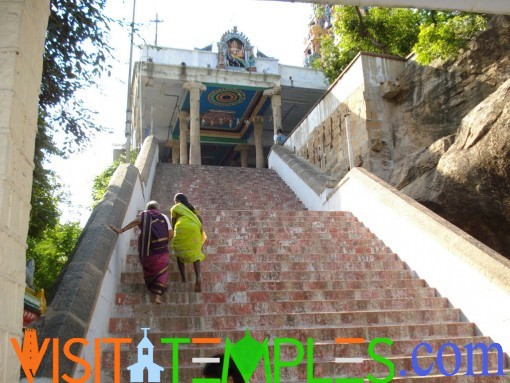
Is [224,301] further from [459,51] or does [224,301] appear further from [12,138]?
[459,51]

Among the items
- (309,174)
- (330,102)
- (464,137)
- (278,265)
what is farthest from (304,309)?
(330,102)

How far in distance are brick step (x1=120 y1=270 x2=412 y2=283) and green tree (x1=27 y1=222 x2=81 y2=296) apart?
1063cm

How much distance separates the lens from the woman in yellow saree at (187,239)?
221 inches

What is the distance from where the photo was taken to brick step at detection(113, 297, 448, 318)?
5.08 metres

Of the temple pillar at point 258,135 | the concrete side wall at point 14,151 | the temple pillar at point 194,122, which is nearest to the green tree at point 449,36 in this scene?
the temple pillar at point 194,122

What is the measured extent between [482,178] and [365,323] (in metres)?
3.72

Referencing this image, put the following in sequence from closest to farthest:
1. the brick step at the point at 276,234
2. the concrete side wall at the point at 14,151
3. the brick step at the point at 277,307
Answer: the concrete side wall at the point at 14,151 → the brick step at the point at 277,307 → the brick step at the point at 276,234

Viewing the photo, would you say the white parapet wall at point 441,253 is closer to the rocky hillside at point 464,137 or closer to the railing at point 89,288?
the rocky hillside at point 464,137

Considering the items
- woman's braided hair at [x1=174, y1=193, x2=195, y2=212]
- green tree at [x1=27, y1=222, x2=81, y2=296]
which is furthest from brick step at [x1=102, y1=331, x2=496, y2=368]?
green tree at [x1=27, y1=222, x2=81, y2=296]

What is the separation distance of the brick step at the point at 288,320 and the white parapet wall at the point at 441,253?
337mm

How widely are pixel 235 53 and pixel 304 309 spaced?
59.6ft

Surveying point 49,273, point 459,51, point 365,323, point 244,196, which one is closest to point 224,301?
point 365,323

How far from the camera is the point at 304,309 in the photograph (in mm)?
5387


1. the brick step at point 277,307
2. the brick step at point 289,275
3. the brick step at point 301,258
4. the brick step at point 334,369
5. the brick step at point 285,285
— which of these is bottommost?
the brick step at point 334,369
